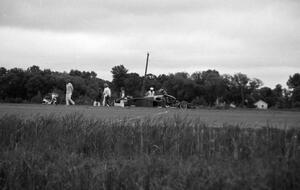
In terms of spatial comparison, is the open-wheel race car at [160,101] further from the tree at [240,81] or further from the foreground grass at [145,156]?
the tree at [240,81]

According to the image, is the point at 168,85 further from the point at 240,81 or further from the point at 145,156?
the point at 145,156

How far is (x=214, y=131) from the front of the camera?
494 inches

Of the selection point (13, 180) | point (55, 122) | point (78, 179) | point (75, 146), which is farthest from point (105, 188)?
point (55, 122)

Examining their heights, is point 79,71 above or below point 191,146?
above

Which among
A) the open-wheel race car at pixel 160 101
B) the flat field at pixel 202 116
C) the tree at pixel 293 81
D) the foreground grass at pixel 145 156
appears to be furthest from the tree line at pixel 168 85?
the foreground grass at pixel 145 156

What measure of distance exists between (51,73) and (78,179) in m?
137

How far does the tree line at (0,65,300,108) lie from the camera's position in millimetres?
135625

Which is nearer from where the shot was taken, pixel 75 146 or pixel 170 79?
pixel 75 146

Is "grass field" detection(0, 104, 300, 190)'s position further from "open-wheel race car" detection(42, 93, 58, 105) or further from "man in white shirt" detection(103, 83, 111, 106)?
"open-wheel race car" detection(42, 93, 58, 105)

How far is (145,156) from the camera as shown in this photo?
11.1 m

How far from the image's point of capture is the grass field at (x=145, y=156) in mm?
9445

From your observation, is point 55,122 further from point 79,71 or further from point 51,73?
point 79,71

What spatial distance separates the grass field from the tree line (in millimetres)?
102134

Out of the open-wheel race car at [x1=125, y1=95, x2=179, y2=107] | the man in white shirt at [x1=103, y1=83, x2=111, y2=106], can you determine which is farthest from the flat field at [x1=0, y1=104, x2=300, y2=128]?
the man in white shirt at [x1=103, y1=83, x2=111, y2=106]
